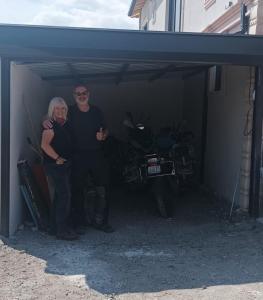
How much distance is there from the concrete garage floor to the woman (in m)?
0.26

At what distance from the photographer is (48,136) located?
19.9 ft

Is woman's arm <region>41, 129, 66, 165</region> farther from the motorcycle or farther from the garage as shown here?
the motorcycle

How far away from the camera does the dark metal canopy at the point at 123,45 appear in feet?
18.0

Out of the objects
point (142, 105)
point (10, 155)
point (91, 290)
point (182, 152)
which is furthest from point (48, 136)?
point (142, 105)

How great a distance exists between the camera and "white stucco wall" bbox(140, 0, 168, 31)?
51.6 feet

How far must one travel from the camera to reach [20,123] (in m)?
6.72

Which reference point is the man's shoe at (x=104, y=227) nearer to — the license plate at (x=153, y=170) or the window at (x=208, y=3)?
the license plate at (x=153, y=170)

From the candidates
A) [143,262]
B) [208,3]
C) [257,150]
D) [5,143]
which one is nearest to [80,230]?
[143,262]

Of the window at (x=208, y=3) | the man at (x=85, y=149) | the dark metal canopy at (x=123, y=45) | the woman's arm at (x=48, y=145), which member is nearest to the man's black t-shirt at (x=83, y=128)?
the man at (x=85, y=149)

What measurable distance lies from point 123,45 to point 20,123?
6.31 feet

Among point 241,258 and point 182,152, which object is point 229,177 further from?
point 241,258

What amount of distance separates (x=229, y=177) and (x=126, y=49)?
3.29 m

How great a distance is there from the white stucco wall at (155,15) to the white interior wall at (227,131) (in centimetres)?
690

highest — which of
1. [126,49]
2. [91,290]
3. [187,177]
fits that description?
[126,49]
